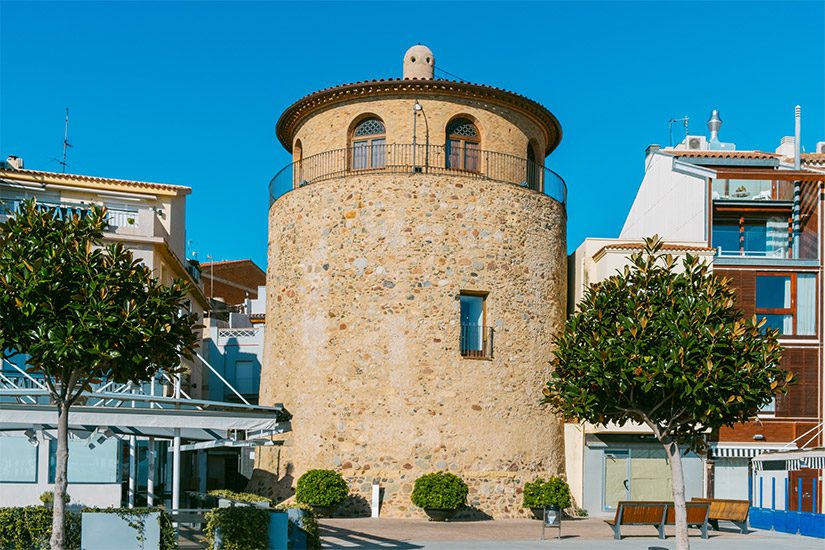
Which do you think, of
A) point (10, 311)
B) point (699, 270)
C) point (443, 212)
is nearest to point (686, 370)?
point (699, 270)

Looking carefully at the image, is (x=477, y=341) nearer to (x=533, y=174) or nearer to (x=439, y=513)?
(x=439, y=513)

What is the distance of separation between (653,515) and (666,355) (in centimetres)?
763

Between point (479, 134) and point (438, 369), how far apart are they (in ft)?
24.2

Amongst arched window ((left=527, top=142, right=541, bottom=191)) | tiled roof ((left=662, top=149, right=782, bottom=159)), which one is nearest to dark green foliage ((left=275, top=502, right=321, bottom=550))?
arched window ((left=527, top=142, right=541, bottom=191))

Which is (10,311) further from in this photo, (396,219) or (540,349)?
(540,349)

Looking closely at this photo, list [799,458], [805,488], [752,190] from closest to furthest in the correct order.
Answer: [799,458], [805,488], [752,190]

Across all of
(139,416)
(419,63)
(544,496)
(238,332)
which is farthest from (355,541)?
(238,332)

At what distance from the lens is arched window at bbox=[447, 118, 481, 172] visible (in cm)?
3080

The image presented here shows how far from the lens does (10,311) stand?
48.2 ft

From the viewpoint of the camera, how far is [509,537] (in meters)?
23.6

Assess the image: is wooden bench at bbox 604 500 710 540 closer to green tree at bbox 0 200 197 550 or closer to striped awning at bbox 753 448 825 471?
striped awning at bbox 753 448 825 471

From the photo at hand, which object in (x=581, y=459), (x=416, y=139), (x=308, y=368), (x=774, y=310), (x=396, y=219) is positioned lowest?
(x=581, y=459)

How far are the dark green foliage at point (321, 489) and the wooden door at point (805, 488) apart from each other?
46.7 ft

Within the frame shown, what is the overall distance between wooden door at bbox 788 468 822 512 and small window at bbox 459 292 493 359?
35.4 ft
